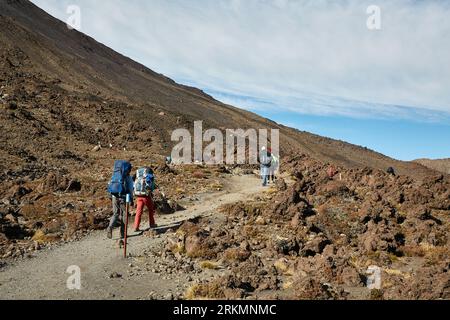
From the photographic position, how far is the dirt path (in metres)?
9.29

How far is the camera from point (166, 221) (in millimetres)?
15523

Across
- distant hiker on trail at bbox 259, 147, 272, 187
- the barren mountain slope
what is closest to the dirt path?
distant hiker on trail at bbox 259, 147, 272, 187

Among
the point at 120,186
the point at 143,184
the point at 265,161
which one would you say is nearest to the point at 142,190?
the point at 143,184

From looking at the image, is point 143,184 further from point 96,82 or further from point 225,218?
point 96,82

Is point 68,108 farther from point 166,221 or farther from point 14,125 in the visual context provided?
point 166,221

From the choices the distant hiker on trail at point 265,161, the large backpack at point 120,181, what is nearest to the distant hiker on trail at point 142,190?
the large backpack at point 120,181

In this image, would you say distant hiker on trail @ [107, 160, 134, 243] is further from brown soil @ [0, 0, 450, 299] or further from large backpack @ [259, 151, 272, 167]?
large backpack @ [259, 151, 272, 167]

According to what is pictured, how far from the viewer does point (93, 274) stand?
10.3m

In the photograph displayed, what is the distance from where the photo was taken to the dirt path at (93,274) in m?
9.29

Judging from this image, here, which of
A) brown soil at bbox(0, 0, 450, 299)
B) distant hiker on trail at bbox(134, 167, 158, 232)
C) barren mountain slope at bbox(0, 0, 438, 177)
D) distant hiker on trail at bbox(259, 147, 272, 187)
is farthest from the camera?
barren mountain slope at bbox(0, 0, 438, 177)

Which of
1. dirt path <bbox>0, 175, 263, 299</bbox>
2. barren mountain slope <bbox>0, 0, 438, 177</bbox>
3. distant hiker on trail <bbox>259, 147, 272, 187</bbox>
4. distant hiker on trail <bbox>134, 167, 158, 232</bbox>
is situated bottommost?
dirt path <bbox>0, 175, 263, 299</bbox>

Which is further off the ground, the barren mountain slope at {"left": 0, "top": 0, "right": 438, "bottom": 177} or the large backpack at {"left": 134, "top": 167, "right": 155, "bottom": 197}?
the barren mountain slope at {"left": 0, "top": 0, "right": 438, "bottom": 177}

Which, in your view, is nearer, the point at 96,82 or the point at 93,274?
the point at 93,274
